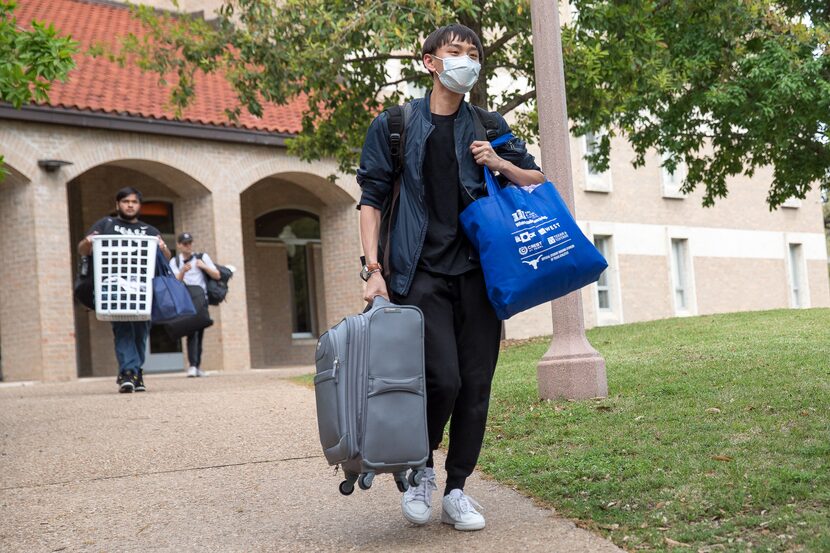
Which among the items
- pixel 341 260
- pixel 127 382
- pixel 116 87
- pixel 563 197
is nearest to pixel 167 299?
pixel 127 382

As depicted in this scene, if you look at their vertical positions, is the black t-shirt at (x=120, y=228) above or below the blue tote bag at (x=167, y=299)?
above

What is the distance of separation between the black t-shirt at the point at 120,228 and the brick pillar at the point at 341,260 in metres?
10.4

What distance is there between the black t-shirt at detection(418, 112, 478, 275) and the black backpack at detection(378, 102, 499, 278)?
0.38ft

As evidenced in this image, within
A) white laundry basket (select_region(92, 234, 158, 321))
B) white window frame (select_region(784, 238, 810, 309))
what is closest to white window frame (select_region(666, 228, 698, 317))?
white window frame (select_region(784, 238, 810, 309))

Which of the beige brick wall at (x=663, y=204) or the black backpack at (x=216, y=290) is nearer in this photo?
the black backpack at (x=216, y=290)

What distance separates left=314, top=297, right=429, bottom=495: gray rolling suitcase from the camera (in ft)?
13.2

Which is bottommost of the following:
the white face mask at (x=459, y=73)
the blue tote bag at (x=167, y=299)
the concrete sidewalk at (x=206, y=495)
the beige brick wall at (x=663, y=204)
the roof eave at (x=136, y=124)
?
the concrete sidewalk at (x=206, y=495)

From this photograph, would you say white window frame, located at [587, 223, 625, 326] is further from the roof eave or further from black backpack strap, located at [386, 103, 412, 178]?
black backpack strap, located at [386, 103, 412, 178]

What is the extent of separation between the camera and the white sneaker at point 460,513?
442 centimetres

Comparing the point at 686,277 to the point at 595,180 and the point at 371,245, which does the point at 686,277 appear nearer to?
the point at 595,180

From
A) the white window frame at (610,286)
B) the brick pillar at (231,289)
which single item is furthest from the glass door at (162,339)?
the white window frame at (610,286)

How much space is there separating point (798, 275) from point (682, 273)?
5.80 meters

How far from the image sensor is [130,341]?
10.5 metres

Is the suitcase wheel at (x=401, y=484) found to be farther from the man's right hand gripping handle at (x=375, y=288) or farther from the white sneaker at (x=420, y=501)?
the man's right hand gripping handle at (x=375, y=288)
